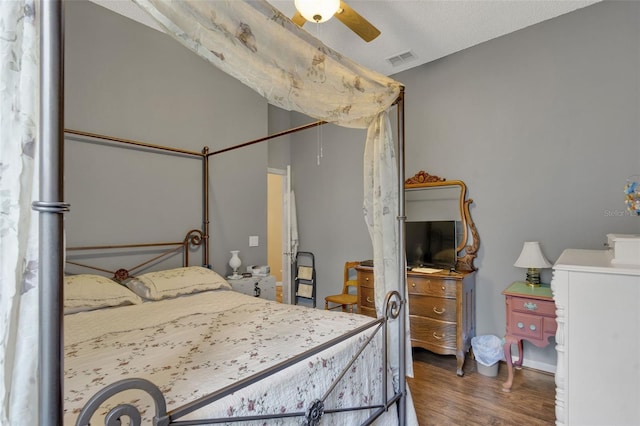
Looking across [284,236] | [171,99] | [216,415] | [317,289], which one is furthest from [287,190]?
[216,415]

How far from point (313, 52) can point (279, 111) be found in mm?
A: 3766

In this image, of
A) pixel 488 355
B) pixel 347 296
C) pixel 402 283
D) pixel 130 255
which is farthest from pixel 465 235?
pixel 130 255

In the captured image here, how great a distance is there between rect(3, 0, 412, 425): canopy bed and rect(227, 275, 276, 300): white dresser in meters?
0.59

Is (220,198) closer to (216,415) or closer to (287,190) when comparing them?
(287,190)

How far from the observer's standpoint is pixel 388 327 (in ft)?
6.28

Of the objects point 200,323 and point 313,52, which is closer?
point 313,52

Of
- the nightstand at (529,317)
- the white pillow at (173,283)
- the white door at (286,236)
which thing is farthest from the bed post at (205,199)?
the nightstand at (529,317)

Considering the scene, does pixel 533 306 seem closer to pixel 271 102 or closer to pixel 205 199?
pixel 271 102

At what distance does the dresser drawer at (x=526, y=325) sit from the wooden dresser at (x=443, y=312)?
41cm

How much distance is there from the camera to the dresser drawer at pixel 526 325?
8.89 ft

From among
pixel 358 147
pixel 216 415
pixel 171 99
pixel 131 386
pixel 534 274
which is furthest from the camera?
pixel 358 147

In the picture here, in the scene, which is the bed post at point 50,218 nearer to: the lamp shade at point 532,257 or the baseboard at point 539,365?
the lamp shade at point 532,257

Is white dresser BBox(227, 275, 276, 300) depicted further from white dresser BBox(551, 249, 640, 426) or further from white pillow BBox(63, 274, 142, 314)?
white dresser BBox(551, 249, 640, 426)

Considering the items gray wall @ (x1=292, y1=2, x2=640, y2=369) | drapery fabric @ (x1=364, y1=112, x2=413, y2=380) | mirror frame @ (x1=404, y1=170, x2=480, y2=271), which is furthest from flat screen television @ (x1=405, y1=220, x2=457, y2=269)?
drapery fabric @ (x1=364, y1=112, x2=413, y2=380)
